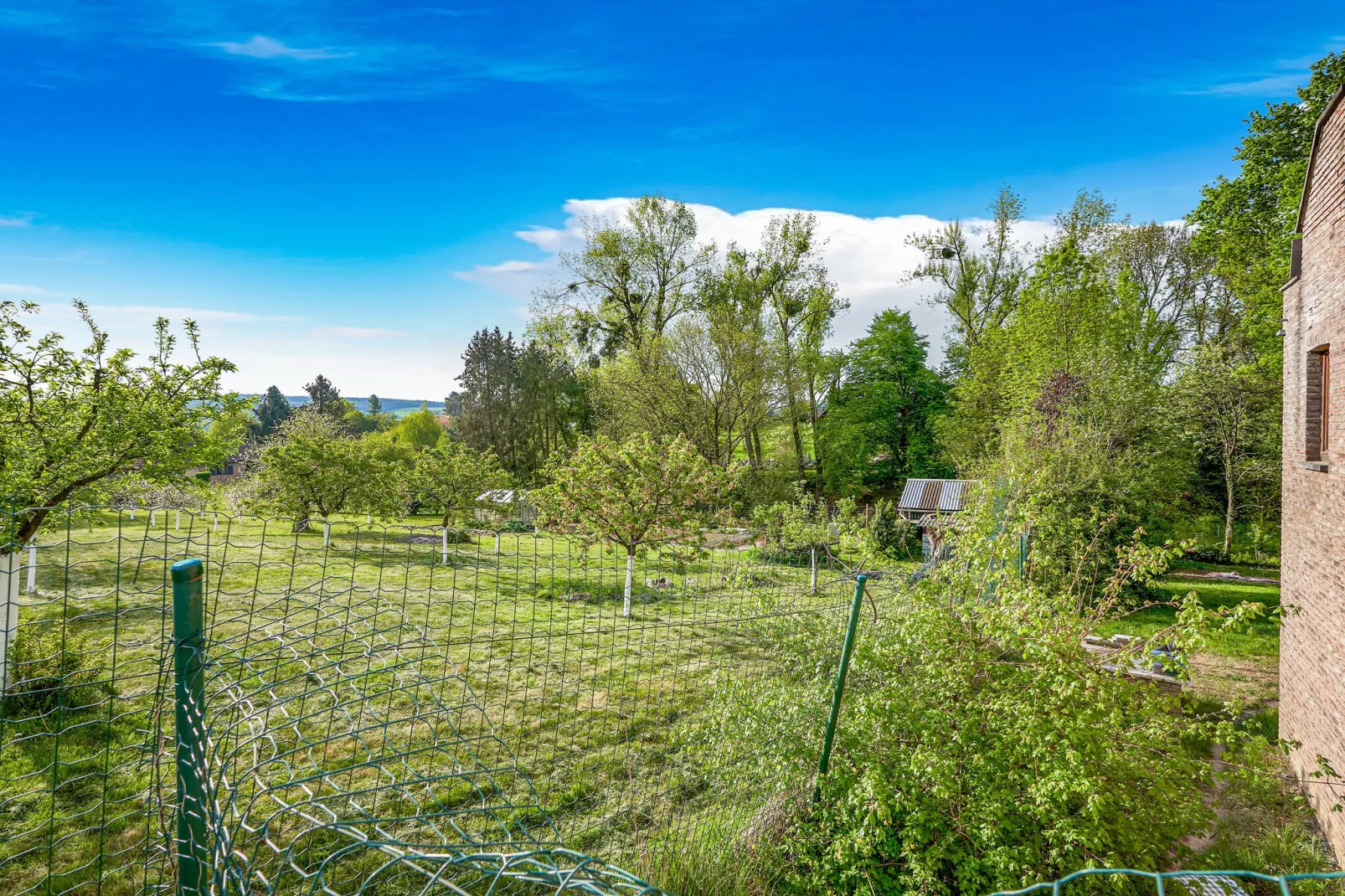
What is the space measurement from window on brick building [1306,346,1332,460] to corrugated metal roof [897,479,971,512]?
11.4 metres

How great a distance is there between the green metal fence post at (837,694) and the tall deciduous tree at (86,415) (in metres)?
6.50

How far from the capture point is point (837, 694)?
140 inches

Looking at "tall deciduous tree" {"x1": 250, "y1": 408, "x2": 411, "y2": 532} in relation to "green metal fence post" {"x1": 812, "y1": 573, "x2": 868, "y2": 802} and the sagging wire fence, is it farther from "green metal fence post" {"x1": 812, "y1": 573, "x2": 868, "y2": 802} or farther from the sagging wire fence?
"green metal fence post" {"x1": 812, "y1": 573, "x2": 868, "y2": 802}

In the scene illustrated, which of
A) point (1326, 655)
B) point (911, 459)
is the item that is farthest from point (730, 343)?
point (1326, 655)

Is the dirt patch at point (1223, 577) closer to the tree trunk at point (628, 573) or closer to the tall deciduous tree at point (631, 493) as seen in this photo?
the tall deciduous tree at point (631, 493)

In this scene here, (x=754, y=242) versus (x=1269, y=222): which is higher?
(x=754, y=242)

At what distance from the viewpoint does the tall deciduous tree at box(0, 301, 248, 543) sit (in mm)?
5559

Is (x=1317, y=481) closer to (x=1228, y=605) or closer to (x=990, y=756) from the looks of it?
(x=1228, y=605)

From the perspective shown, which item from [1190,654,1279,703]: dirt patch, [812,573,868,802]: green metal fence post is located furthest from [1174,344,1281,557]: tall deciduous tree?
[812,573,868,802]: green metal fence post

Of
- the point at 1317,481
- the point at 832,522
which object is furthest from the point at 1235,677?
the point at 832,522

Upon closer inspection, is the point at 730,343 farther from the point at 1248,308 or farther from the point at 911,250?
the point at 1248,308

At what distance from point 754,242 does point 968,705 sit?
2432cm

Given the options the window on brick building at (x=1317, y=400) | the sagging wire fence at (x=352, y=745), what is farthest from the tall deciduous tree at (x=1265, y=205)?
the sagging wire fence at (x=352, y=745)

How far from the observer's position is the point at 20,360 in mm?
6008
